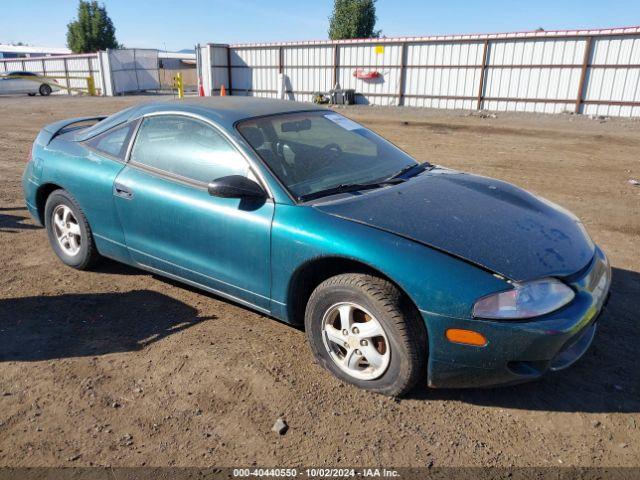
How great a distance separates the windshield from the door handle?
1.00 metres

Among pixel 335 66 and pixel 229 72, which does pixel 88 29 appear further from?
pixel 335 66

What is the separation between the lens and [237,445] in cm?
246

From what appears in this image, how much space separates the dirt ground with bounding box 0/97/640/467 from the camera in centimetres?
242

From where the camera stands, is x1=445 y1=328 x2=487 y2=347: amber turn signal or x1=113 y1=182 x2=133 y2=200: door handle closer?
x1=445 y1=328 x2=487 y2=347: amber turn signal

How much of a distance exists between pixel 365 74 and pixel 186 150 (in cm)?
2316

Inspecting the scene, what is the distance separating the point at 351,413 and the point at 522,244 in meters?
1.30

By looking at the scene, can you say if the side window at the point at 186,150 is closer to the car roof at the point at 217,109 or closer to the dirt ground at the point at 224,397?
the car roof at the point at 217,109

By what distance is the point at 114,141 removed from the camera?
402 centimetres

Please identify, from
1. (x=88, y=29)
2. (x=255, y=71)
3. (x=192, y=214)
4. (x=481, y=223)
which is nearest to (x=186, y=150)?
(x=192, y=214)

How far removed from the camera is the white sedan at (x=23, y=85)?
31.5 metres

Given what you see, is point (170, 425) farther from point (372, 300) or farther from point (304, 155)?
point (304, 155)

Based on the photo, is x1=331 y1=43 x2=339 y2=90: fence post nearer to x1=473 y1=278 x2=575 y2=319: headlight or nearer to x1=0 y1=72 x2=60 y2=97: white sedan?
x1=0 y1=72 x2=60 y2=97: white sedan

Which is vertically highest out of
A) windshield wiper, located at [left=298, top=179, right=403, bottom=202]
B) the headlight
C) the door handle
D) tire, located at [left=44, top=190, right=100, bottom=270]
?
windshield wiper, located at [left=298, top=179, right=403, bottom=202]

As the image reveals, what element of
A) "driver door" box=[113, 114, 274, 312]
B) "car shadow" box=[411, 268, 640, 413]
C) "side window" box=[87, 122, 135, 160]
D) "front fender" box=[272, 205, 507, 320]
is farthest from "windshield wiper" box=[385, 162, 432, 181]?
"side window" box=[87, 122, 135, 160]
